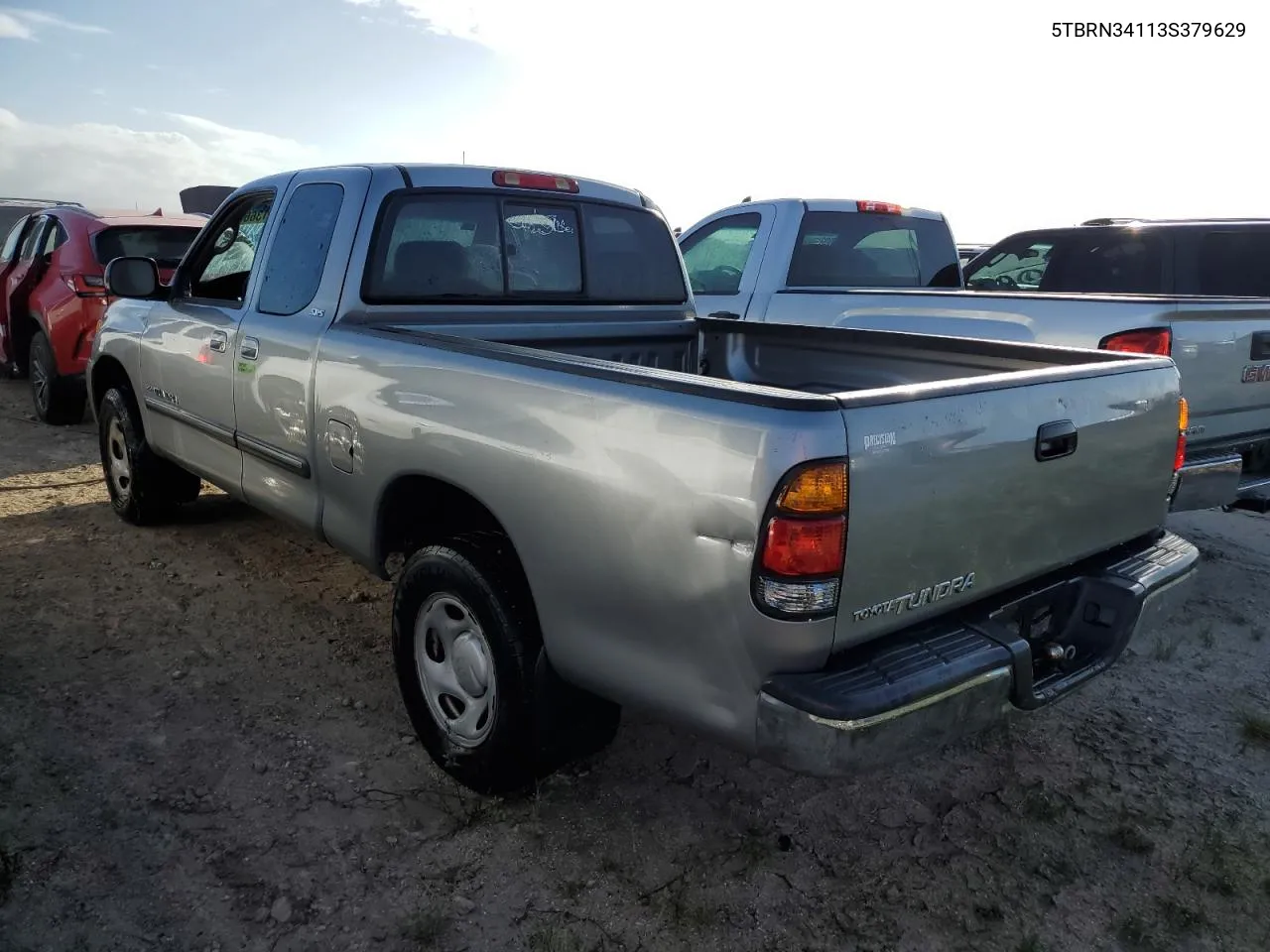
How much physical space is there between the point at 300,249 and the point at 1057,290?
17.5 ft

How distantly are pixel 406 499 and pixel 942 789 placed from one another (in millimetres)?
2020

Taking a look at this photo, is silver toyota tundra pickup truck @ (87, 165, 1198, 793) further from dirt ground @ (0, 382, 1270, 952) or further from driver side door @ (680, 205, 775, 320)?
driver side door @ (680, 205, 775, 320)

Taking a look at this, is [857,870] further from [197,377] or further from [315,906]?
[197,377]

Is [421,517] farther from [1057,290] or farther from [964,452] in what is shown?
[1057,290]

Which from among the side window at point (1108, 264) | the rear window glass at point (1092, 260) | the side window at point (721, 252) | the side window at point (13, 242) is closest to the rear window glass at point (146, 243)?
the side window at point (13, 242)

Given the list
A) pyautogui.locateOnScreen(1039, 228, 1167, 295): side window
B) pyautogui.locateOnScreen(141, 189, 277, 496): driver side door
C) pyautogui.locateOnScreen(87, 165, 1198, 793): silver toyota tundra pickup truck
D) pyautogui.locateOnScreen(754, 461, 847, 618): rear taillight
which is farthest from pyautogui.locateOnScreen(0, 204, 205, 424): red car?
pyautogui.locateOnScreen(754, 461, 847, 618): rear taillight

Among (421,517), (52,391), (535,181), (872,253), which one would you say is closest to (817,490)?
(421,517)

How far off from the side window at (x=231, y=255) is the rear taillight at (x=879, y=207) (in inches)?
165

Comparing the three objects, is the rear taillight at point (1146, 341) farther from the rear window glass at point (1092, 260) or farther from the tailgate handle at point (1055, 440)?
the tailgate handle at point (1055, 440)

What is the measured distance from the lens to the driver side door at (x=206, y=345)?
417 cm

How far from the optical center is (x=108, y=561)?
4988 millimetres

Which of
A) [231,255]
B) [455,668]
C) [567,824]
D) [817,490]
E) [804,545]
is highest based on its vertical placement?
[231,255]

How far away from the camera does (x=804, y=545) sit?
2080 mm

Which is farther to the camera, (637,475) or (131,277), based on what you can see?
(131,277)
